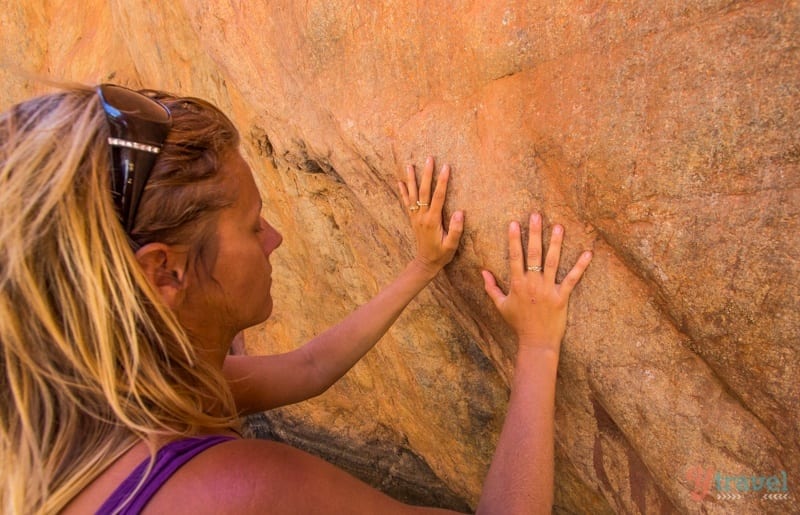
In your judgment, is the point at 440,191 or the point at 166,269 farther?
the point at 440,191

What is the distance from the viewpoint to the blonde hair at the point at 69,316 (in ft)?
2.86

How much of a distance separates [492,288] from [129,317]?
0.90 metres

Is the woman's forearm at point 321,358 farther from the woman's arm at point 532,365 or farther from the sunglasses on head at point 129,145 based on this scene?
the sunglasses on head at point 129,145

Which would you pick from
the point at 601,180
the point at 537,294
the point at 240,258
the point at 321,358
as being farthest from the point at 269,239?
the point at 601,180

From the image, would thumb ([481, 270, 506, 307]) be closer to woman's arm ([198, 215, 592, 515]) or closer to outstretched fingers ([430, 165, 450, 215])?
woman's arm ([198, 215, 592, 515])

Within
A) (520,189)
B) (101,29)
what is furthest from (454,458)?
(101,29)

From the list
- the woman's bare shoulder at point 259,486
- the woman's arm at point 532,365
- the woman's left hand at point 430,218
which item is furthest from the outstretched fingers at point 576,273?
the woman's bare shoulder at point 259,486

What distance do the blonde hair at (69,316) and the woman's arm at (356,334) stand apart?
1.89 ft

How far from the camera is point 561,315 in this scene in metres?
1.42

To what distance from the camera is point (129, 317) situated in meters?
0.92

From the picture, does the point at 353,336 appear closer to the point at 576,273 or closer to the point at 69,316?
the point at 576,273

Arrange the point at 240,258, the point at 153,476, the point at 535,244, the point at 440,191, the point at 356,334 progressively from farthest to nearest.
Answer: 1. the point at 356,334
2. the point at 440,191
3. the point at 535,244
4. the point at 240,258
5. the point at 153,476

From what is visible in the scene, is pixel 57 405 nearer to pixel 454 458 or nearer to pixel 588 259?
pixel 588 259

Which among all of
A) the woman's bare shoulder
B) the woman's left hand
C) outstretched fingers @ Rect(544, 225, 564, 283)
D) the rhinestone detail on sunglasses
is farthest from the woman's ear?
outstretched fingers @ Rect(544, 225, 564, 283)
